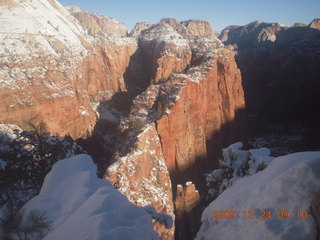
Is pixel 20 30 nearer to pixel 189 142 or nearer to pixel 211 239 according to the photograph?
pixel 189 142

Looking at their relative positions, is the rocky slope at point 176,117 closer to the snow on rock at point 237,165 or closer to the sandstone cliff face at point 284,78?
the snow on rock at point 237,165

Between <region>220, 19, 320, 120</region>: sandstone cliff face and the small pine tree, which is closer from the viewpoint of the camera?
the small pine tree

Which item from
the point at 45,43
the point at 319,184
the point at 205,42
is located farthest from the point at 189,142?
the point at 205,42

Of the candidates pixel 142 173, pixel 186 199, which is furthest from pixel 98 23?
pixel 186 199

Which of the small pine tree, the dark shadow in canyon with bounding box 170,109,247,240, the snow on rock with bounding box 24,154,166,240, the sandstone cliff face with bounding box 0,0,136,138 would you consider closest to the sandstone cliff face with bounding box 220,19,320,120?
the dark shadow in canyon with bounding box 170,109,247,240

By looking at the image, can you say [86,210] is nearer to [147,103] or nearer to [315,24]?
[147,103]

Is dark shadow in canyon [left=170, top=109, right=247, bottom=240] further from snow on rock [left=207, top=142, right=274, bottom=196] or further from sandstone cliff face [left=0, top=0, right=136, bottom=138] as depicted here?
sandstone cliff face [left=0, top=0, right=136, bottom=138]
